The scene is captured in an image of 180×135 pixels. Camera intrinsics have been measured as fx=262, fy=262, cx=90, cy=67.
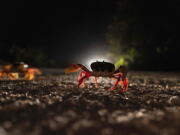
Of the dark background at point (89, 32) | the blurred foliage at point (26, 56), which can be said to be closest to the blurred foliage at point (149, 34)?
the dark background at point (89, 32)

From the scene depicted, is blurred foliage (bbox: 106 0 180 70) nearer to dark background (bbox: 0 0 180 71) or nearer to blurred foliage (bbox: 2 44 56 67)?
dark background (bbox: 0 0 180 71)

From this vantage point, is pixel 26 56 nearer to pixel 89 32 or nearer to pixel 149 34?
pixel 89 32

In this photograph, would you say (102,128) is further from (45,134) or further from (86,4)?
(86,4)

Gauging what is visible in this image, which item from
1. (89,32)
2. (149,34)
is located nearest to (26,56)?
(89,32)

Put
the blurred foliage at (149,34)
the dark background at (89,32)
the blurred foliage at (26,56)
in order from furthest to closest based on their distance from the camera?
the blurred foliage at (26,56) < the dark background at (89,32) < the blurred foliage at (149,34)

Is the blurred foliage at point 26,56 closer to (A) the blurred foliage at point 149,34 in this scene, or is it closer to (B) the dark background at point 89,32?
(B) the dark background at point 89,32

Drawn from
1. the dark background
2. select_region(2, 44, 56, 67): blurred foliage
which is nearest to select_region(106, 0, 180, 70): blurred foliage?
the dark background

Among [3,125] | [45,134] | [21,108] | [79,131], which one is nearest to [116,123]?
[79,131]
